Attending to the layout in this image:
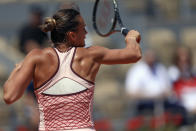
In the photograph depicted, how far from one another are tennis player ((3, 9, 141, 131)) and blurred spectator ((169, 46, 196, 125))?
5.14 m

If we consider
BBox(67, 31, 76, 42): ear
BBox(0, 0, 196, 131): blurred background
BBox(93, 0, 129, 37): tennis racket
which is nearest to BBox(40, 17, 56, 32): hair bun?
BBox(67, 31, 76, 42): ear

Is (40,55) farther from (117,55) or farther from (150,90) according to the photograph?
(150,90)

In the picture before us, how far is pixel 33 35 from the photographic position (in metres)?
9.59

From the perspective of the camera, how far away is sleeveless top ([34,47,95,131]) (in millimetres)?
4270

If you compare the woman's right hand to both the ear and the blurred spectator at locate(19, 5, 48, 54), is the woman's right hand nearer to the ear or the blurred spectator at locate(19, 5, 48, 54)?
the ear

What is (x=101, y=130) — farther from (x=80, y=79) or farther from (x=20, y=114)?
(x=80, y=79)

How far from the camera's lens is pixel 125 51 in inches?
173

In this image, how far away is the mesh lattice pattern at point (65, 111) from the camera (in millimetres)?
4266

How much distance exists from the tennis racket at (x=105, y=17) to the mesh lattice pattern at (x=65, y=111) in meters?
1.07

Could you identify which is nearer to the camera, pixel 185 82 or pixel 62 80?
pixel 62 80

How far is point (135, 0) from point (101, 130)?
3.30 meters

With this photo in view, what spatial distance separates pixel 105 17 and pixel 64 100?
134 cm

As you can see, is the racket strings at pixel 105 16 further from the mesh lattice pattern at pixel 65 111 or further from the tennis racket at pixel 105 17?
the mesh lattice pattern at pixel 65 111

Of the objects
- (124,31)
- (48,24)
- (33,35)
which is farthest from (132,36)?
(33,35)
